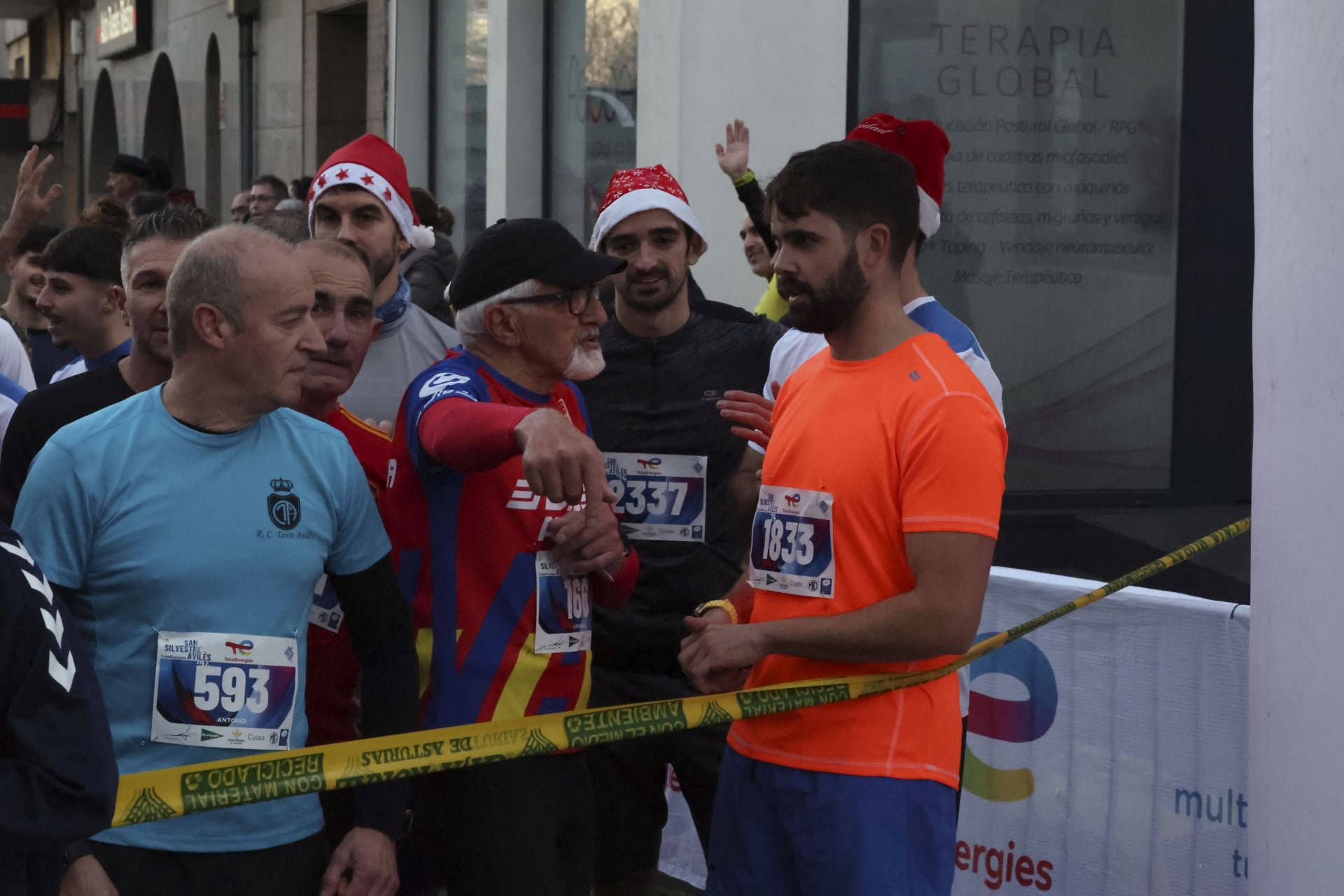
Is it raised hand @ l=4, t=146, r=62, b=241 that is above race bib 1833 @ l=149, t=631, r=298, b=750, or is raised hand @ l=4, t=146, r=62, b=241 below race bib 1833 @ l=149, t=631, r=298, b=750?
above

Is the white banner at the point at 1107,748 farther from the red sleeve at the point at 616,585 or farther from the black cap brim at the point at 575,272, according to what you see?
the black cap brim at the point at 575,272

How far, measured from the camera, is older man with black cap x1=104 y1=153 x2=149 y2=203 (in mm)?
13648

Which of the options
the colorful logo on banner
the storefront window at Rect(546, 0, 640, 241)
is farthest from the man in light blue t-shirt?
the storefront window at Rect(546, 0, 640, 241)

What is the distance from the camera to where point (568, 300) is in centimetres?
320

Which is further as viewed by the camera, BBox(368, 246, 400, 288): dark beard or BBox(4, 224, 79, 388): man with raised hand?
BBox(4, 224, 79, 388): man with raised hand

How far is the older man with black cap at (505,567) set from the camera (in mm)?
3090

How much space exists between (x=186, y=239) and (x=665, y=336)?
1.21m

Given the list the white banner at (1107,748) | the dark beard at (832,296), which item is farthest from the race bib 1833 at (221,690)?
the white banner at (1107,748)

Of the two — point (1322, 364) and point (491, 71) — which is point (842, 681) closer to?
point (1322, 364)

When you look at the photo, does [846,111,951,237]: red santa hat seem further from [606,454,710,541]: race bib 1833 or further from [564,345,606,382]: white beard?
[564,345,606,382]: white beard

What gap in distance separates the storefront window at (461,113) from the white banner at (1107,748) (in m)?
8.35

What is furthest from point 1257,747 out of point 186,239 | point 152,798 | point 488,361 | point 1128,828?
point 186,239

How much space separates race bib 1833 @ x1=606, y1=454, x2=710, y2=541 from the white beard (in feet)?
2.37

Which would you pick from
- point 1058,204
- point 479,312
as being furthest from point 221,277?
point 1058,204
